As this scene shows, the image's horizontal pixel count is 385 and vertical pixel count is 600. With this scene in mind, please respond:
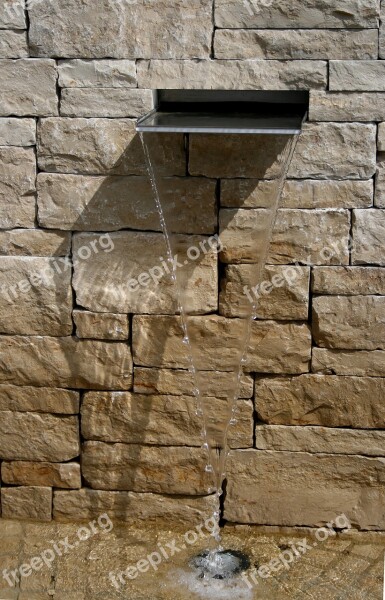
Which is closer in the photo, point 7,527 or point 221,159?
point 221,159

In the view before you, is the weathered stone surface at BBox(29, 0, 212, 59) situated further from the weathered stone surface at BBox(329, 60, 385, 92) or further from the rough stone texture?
the rough stone texture

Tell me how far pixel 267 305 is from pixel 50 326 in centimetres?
105

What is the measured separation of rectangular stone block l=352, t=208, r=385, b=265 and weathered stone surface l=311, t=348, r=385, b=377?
44cm

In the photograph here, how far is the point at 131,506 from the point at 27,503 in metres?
0.54

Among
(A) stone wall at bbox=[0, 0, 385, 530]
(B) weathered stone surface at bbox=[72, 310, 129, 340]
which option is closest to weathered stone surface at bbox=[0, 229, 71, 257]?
(A) stone wall at bbox=[0, 0, 385, 530]

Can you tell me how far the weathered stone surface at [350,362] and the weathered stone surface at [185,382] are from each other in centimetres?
35

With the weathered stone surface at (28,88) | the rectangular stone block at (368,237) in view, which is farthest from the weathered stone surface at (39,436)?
the rectangular stone block at (368,237)

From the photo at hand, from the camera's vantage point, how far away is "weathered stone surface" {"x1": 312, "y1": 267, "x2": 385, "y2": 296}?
396 centimetres

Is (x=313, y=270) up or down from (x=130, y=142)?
→ down

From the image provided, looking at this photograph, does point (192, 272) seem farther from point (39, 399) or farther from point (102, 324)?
point (39, 399)

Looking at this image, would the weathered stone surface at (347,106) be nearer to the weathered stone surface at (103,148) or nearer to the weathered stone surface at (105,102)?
the weathered stone surface at (103,148)

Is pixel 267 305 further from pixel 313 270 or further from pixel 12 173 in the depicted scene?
pixel 12 173

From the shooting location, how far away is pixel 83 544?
4.21 m

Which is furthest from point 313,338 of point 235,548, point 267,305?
point 235,548
